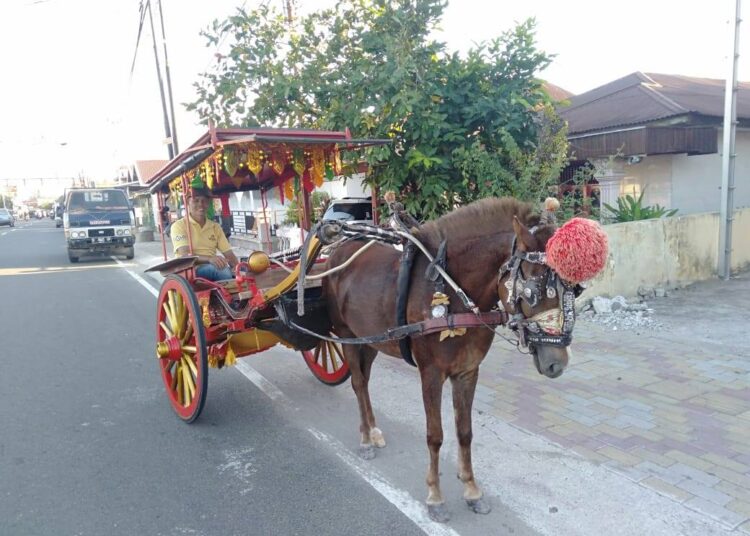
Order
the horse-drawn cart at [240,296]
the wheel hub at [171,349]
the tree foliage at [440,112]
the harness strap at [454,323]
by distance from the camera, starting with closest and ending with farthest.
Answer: the harness strap at [454,323]
the horse-drawn cart at [240,296]
the wheel hub at [171,349]
the tree foliage at [440,112]

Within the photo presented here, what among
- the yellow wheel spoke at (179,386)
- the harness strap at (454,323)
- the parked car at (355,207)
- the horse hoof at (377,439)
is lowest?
the horse hoof at (377,439)

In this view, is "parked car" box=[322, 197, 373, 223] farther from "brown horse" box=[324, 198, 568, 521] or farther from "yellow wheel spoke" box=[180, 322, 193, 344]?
"brown horse" box=[324, 198, 568, 521]

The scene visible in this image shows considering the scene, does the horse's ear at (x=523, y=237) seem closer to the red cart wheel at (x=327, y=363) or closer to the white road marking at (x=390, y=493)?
the white road marking at (x=390, y=493)

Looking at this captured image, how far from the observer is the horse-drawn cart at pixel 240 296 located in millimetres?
4340

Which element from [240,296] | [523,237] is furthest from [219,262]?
[523,237]

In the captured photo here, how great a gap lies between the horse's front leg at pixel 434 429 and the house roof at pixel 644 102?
7.20m

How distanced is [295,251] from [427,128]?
10.5ft

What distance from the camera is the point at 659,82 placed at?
13.0 meters

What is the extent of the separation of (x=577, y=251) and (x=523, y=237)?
0.32 meters

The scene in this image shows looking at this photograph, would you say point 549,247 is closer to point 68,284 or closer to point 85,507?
point 85,507

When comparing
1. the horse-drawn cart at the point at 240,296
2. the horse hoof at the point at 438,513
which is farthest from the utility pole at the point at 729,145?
the horse hoof at the point at 438,513

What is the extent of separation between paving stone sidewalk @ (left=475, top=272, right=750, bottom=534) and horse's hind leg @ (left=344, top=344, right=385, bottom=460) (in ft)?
3.56

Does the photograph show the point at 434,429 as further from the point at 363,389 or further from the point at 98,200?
the point at 98,200

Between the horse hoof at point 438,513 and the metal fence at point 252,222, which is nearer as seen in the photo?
the horse hoof at point 438,513
